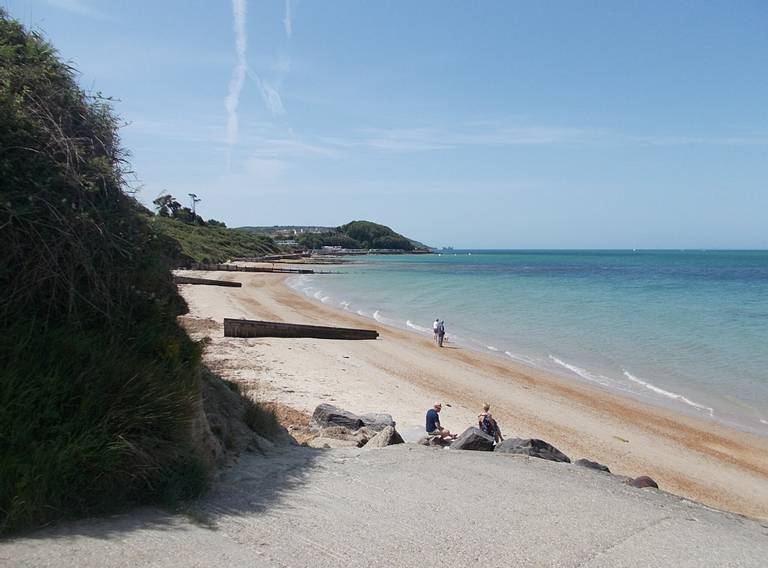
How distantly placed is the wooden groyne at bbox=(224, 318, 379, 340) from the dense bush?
14.6 meters

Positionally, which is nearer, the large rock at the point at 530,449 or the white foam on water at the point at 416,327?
the large rock at the point at 530,449

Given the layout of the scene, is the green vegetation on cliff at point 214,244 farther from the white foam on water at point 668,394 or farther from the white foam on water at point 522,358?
the white foam on water at point 668,394

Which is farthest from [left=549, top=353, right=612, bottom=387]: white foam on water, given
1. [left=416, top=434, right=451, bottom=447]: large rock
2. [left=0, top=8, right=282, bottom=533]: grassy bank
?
[left=0, top=8, right=282, bottom=533]: grassy bank

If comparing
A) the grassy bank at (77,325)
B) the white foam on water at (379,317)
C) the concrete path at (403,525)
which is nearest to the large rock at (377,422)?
the concrete path at (403,525)

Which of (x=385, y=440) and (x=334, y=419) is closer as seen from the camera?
(x=385, y=440)

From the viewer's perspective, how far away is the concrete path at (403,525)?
12.1ft

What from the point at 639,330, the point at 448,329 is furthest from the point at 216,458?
the point at 639,330

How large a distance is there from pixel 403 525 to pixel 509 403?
429 inches

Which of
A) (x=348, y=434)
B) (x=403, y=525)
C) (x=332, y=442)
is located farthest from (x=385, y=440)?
(x=403, y=525)

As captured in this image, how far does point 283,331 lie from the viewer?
21.8m

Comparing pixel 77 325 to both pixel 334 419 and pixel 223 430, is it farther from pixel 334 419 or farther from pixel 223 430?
pixel 334 419

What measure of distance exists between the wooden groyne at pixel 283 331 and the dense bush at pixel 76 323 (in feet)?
47.9

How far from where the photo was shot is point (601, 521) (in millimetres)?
5191

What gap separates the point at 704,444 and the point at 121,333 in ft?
42.0
